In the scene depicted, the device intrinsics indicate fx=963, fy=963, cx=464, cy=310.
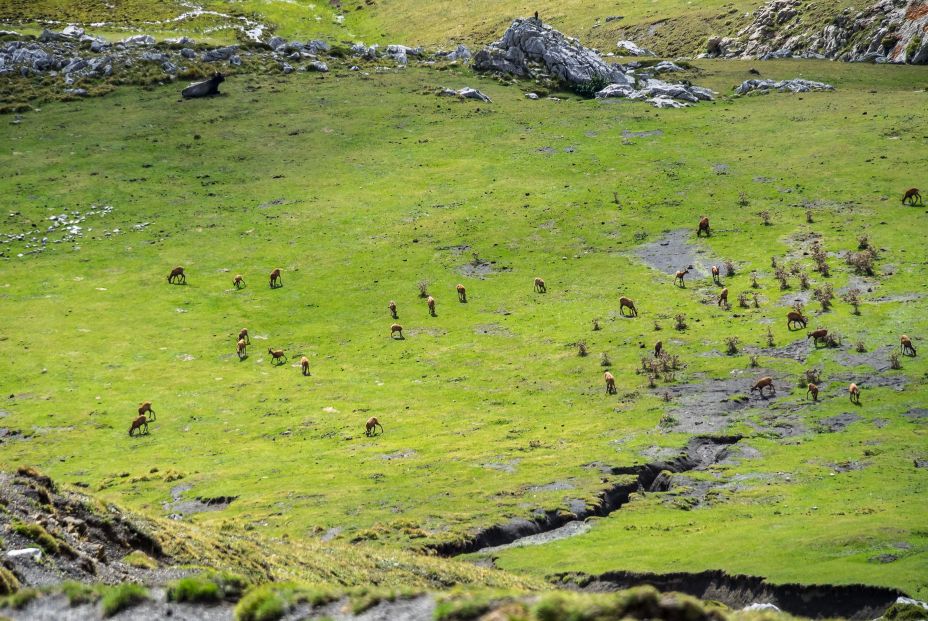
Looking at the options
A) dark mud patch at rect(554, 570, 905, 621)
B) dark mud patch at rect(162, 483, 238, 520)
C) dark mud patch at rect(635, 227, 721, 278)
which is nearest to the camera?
dark mud patch at rect(554, 570, 905, 621)

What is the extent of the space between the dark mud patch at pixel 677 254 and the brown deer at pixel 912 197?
16.3 meters

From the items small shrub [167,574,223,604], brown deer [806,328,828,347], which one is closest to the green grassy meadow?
brown deer [806,328,828,347]

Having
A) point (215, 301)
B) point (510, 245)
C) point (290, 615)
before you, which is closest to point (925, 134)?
point (510, 245)

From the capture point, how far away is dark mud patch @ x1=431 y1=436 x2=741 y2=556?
3781 cm

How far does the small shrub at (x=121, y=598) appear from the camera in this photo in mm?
19469

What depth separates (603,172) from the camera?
290ft

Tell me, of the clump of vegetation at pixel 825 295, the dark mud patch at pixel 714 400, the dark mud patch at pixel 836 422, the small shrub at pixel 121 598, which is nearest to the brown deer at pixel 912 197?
the clump of vegetation at pixel 825 295

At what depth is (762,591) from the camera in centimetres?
3058

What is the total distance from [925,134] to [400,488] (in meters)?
65.6

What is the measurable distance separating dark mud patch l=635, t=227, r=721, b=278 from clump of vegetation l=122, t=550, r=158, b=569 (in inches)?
1987

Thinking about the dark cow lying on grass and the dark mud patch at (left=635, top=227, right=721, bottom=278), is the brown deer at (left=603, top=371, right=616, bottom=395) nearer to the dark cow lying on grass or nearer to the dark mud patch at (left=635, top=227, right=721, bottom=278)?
the dark mud patch at (left=635, top=227, right=721, bottom=278)

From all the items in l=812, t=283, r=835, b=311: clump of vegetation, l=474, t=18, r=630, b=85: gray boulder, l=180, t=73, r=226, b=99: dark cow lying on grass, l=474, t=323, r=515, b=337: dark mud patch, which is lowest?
l=474, t=323, r=515, b=337: dark mud patch

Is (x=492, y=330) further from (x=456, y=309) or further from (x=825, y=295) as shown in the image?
(x=825, y=295)

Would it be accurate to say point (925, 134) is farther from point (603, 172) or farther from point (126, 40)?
point (126, 40)
